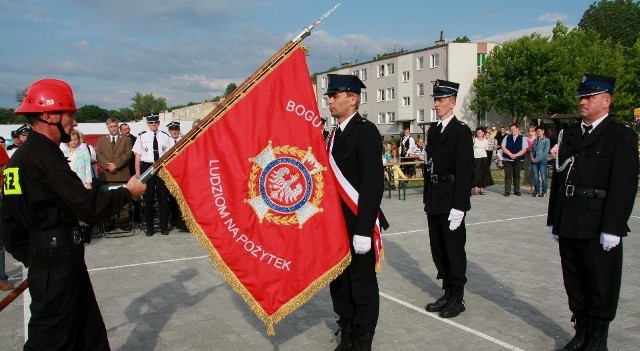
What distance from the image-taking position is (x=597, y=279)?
14.2 ft

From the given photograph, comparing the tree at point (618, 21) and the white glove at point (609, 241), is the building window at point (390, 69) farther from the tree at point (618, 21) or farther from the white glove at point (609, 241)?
the white glove at point (609, 241)

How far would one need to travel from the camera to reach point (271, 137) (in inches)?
→ 152

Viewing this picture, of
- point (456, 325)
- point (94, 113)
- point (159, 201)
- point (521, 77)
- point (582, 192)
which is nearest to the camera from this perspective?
point (582, 192)

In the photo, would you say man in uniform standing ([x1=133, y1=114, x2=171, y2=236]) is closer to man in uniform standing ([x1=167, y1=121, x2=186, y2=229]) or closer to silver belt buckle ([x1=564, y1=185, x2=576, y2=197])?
man in uniform standing ([x1=167, y1=121, x2=186, y2=229])

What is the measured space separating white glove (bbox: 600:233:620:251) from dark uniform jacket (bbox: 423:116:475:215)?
51.8 inches

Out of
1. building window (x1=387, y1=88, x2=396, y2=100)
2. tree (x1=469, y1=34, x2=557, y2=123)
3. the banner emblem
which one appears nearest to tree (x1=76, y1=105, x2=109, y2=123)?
building window (x1=387, y1=88, x2=396, y2=100)

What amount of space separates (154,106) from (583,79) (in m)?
132

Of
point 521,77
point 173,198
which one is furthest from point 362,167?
point 521,77

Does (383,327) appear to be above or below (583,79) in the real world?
below

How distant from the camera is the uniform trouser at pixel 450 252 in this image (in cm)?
550

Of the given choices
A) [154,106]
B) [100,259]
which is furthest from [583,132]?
[154,106]

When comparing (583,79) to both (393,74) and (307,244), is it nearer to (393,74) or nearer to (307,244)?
(307,244)

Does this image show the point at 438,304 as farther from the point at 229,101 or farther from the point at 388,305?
the point at 229,101

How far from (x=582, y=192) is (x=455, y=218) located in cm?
126
